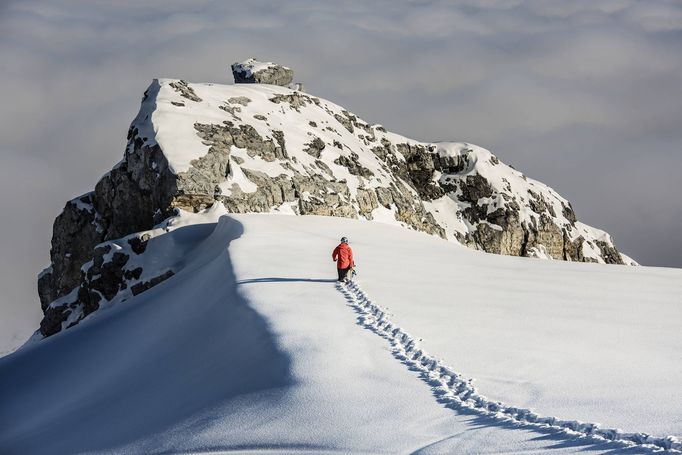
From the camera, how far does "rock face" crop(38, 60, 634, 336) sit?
1704 inches

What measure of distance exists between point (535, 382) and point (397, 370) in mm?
2159

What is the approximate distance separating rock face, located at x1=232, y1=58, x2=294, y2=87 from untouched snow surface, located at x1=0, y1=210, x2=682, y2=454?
5044 cm

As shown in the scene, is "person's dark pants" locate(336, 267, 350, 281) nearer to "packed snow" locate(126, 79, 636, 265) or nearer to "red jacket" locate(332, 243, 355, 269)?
"red jacket" locate(332, 243, 355, 269)

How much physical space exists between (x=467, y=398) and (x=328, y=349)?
9.89 ft

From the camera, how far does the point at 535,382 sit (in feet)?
37.1

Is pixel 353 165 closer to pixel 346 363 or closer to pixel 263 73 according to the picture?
pixel 263 73

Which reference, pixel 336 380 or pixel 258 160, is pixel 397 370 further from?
pixel 258 160

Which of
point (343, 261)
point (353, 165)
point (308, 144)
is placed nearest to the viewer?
point (343, 261)

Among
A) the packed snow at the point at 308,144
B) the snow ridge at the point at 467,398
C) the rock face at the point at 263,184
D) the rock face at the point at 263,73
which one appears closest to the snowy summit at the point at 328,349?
the snow ridge at the point at 467,398

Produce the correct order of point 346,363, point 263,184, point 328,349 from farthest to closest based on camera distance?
point 263,184, point 328,349, point 346,363

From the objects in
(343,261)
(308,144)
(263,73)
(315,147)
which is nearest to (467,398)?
(343,261)

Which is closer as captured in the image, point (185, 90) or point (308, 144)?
point (185, 90)

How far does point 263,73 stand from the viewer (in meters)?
73.7

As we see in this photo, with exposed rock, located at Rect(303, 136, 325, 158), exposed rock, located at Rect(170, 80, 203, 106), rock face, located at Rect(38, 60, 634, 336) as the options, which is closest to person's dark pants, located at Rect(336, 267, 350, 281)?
rock face, located at Rect(38, 60, 634, 336)
